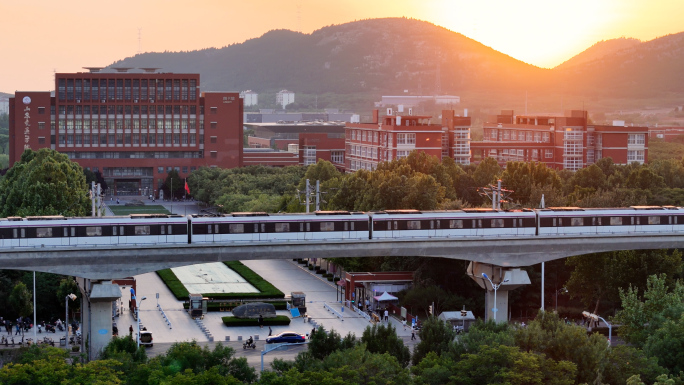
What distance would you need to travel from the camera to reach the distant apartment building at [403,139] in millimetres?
132375

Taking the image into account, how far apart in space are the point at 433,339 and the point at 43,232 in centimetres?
2039

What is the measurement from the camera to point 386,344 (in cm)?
4672

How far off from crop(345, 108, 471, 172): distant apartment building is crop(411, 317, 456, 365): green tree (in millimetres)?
81372

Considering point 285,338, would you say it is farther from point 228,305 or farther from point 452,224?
point 228,305

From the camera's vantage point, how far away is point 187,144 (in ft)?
513

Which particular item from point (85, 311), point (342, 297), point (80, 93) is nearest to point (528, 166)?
point (342, 297)

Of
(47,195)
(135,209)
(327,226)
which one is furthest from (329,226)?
(135,209)

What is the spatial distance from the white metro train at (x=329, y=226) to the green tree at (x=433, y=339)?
11183 millimetres

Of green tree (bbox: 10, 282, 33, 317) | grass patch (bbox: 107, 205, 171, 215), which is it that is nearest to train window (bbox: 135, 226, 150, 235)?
green tree (bbox: 10, 282, 33, 317)

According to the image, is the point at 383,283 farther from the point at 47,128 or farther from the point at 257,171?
the point at 47,128

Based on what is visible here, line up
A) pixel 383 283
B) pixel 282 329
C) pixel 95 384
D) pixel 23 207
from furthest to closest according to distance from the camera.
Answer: pixel 23 207
pixel 383 283
pixel 282 329
pixel 95 384

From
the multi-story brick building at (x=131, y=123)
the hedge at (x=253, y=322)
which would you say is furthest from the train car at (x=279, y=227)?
the multi-story brick building at (x=131, y=123)

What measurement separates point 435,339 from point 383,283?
71.0ft

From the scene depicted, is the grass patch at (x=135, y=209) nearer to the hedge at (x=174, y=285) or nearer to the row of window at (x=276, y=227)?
the hedge at (x=174, y=285)
